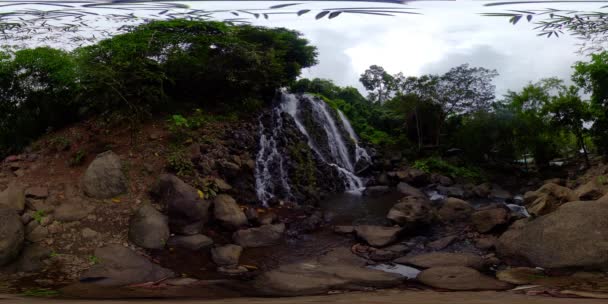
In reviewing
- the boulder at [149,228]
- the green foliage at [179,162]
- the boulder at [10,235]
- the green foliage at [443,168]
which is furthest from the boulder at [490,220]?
the boulder at [10,235]

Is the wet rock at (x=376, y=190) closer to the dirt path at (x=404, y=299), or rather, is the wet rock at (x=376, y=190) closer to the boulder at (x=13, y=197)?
the dirt path at (x=404, y=299)

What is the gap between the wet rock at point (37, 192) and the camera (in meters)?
2.19

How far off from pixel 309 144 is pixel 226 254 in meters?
2.58

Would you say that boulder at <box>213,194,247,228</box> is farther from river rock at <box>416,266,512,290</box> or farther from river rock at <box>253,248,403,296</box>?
river rock at <box>416,266,512,290</box>

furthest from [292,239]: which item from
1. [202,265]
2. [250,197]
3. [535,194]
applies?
[535,194]

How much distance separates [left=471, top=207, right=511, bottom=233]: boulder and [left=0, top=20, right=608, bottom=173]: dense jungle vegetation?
0.35m

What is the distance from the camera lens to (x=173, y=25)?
188 cm

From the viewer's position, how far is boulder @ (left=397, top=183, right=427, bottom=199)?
2.39m

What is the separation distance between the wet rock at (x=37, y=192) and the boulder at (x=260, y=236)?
4.17ft

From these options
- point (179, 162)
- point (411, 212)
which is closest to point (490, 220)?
point (411, 212)

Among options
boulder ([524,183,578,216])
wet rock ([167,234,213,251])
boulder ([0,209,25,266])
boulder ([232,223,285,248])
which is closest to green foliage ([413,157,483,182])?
boulder ([524,183,578,216])

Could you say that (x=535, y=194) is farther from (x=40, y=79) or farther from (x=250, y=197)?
(x=40, y=79)

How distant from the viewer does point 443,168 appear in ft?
6.97

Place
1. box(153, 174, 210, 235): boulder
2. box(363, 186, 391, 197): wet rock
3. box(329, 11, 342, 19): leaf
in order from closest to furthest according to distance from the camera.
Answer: box(329, 11, 342, 19): leaf
box(153, 174, 210, 235): boulder
box(363, 186, 391, 197): wet rock
